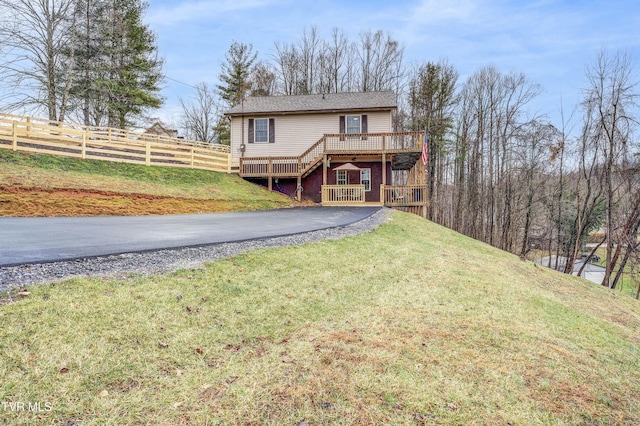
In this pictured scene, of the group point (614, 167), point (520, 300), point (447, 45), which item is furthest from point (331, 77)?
point (520, 300)

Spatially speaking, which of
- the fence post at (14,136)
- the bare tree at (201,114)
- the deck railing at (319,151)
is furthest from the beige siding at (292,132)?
the bare tree at (201,114)

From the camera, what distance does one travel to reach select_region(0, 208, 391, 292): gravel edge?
3375 millimetres

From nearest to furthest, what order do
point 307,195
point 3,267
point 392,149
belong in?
point 3,267
point 392,149
point 307,195

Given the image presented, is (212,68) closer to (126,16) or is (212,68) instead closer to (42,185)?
(126,16)

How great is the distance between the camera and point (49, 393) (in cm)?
205

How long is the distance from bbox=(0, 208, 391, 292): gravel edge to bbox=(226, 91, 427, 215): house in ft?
41.2

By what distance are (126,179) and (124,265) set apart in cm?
1152

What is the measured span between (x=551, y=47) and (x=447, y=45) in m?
9.14

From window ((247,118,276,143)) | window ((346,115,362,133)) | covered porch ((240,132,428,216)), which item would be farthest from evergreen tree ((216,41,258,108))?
window ((346,115,362,133))

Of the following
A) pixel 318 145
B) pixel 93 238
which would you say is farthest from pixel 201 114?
pixel 93 238

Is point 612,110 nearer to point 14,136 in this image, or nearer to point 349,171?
point 349,171

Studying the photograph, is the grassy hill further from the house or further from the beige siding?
the beige siding

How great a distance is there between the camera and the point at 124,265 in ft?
13.5

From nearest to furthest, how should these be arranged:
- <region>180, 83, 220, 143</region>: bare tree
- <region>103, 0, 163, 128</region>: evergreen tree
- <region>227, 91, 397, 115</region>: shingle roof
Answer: <region>227, 91, 397, 115</region>: shingle roof, <region>103, 0, 163, 128</region>: evergreen tree, <region>180, 83, 220, 143</region>: bare tree
